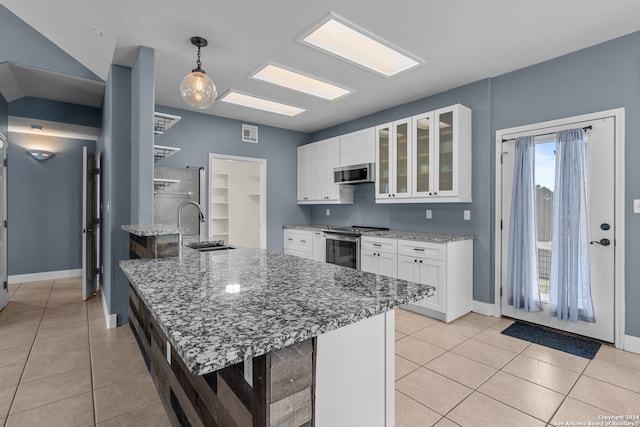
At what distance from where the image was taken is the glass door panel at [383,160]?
4258mm

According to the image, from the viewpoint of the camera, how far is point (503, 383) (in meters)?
2.19

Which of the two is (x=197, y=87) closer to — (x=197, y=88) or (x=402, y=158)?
(x=197, y=88)

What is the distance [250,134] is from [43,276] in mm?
4066

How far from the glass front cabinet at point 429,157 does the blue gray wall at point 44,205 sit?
5.14 meters

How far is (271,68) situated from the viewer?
346 cm

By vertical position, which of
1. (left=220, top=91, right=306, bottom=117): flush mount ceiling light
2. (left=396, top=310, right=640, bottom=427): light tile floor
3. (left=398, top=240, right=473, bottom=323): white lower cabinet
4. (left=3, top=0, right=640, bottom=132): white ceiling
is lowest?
(left=396, top=310, right=640, bottom=427): light tile floor

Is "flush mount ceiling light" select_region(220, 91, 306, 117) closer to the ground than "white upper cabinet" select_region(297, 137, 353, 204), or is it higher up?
higher up

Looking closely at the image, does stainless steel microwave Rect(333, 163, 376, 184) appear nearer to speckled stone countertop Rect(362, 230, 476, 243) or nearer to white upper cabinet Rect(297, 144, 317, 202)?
white upper cabinet Rect(297, 144, 317, 202)

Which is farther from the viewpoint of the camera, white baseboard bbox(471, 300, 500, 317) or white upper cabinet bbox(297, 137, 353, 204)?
white upper cabinet bbox(297, 137, 353, 204)

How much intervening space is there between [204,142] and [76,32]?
Answer: 2.05m

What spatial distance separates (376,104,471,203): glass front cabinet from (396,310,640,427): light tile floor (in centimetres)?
159

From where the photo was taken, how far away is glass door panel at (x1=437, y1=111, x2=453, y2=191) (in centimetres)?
357

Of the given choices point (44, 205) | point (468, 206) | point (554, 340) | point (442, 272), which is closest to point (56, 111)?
point (44, 205)

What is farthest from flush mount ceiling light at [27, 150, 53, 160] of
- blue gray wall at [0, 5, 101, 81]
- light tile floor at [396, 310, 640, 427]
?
light tile floor at [396, 310, 640, 427]
